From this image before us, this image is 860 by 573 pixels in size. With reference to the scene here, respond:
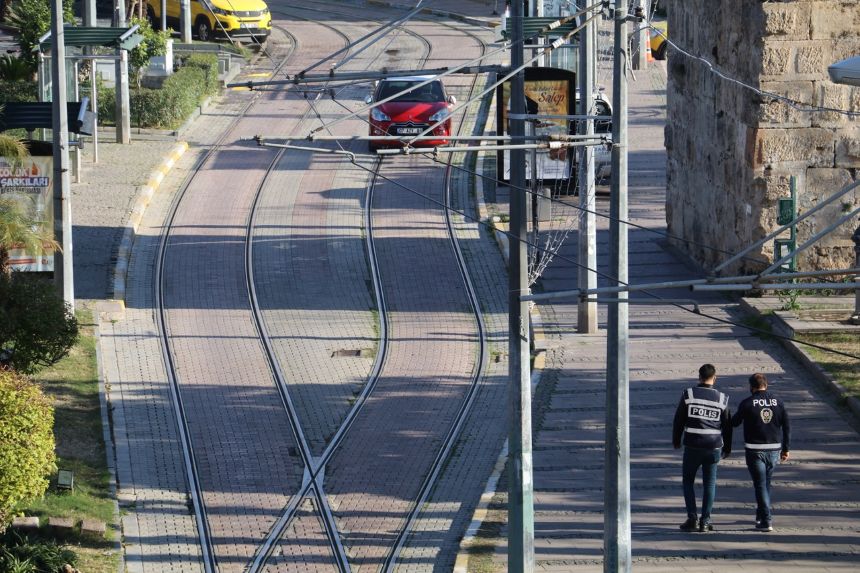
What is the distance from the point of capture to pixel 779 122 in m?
23.0

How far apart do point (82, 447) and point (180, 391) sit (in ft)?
7.88

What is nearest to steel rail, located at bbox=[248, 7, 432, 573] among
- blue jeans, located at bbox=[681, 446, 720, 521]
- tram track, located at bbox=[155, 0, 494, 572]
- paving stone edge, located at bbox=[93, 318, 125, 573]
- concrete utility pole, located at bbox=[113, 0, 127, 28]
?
tram track, located at bbox=[155, 0, 494, 572]

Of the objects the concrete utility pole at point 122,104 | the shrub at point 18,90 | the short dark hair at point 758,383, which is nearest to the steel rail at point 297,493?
the short dark hair at point 758,383

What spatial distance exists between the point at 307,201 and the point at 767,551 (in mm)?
17404

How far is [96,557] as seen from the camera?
14.2 metres

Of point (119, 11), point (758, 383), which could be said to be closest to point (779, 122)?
point (758, 383)

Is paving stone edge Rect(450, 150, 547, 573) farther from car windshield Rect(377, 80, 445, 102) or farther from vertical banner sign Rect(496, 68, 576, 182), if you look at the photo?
car windshield Rect(377, 80, 445, 102)

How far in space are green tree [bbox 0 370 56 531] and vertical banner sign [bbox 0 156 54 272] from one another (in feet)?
23.6

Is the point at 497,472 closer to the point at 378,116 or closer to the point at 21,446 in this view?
the point at 21,446

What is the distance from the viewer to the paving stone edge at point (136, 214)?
956 inches

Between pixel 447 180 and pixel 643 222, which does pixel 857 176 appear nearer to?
pixel 643 222

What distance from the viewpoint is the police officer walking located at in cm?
1392

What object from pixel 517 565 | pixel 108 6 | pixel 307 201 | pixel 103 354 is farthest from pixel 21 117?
pixel 108 6

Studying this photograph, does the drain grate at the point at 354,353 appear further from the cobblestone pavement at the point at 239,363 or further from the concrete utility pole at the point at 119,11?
the concrete utility pole at the point at 119,11
